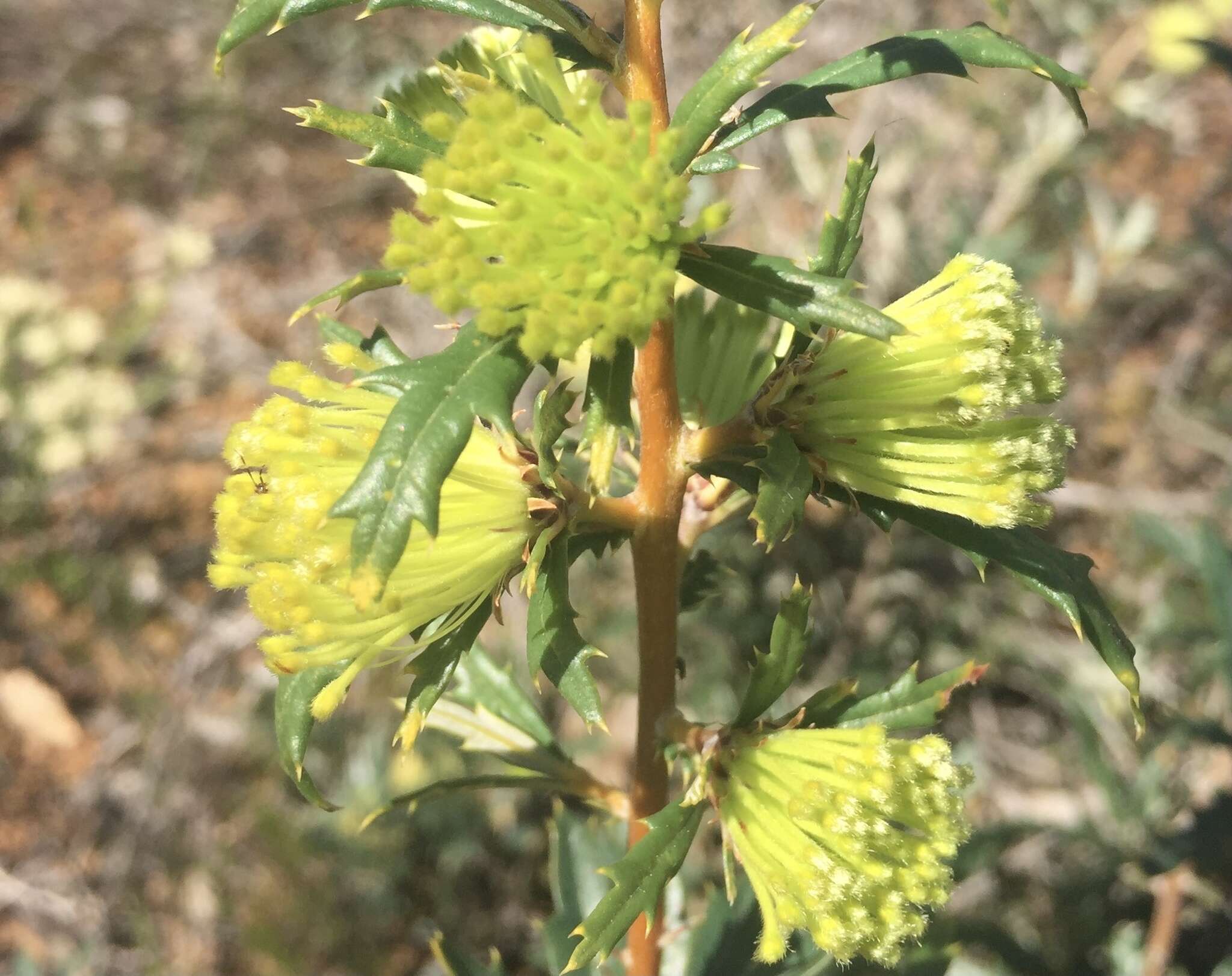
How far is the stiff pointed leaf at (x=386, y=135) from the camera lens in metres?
1.08

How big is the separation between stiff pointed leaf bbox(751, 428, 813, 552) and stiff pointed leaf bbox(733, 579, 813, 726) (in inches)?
6.9

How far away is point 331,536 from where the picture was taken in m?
1.11

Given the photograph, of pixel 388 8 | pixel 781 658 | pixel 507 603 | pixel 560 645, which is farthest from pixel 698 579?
pixel 507 603

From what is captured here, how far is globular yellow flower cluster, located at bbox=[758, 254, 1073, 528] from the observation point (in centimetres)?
117

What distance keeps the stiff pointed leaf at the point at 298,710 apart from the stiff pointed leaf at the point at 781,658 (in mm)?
556

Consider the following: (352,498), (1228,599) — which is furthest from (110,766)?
(1228,599)

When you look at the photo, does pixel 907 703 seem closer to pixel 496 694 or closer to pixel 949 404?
pixel 949 404

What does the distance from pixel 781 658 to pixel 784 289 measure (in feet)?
1.83

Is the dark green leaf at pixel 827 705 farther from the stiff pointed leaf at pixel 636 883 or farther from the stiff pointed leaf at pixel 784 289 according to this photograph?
the stiff pointed leaf at pixel 784 289

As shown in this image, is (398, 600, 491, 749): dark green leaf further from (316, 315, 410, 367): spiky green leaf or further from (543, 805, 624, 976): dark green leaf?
(543, 805, 624, 976): dark green leaf

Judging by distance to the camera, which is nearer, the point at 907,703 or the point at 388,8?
the point at 388,8

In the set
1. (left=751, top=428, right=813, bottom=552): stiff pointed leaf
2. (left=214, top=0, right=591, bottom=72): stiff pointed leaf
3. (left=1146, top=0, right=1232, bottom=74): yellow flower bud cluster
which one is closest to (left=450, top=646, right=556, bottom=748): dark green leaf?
(left=751, top=428, right=813, bottom=552): stiff pointed leaf

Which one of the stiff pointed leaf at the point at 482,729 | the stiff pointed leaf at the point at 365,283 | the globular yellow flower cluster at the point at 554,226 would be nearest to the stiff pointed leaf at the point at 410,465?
the globular yellow flower cluster at the point at 554,226

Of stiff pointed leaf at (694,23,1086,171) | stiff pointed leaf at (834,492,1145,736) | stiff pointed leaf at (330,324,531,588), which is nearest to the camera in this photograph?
stiff pointed leaf at (330,324,531,588)
